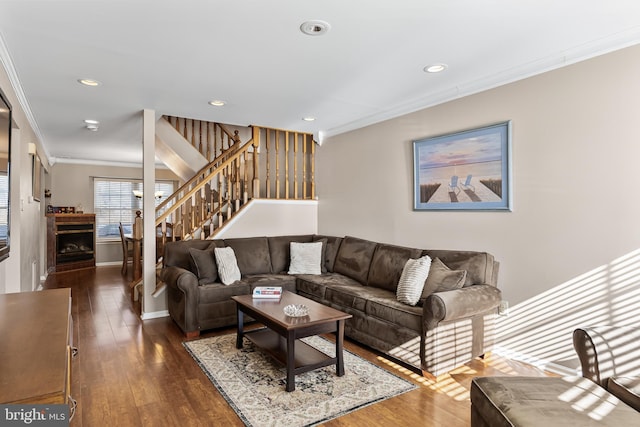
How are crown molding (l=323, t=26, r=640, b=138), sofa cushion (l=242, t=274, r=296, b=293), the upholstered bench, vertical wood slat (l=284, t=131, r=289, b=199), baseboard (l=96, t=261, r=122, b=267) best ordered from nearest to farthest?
the upholstered bench, crown molding (l=323, t=26, r=640, b=138), sofa cushion (l=242, t=274, r=296, b=293), vertical wood slat (l=284, t=131, r=289, b=199), baseboard (l=96, t=261, r=122, b=267)

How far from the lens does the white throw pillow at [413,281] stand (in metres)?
3.08

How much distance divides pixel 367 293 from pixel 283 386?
1.26 m

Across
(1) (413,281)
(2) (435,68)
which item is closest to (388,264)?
(1) (413,281)

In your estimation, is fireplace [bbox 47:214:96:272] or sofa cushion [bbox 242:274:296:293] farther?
fireplace [bbox 47:214:96:272]

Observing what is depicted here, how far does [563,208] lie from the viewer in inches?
112

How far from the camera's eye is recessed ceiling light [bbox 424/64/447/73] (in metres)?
2.96

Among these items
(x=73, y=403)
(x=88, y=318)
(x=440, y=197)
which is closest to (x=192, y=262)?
(x=88, y=318)

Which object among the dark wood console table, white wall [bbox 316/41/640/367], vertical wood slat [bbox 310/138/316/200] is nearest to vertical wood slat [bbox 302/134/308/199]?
vertical wood slat [bbox 310/138/316/200]

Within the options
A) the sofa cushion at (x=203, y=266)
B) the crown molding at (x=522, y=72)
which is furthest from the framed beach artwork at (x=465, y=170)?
the sofa cushion at (x=203, y=266)

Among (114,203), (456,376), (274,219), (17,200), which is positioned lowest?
(456,376)

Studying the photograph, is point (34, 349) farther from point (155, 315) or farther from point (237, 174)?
point (237, 174)

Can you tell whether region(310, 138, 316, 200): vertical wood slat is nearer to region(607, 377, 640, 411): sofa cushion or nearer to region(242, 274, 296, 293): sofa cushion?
region(242, 274, 296, 293): sofa cushion

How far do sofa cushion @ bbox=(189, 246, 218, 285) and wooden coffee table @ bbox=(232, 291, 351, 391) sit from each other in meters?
0.94

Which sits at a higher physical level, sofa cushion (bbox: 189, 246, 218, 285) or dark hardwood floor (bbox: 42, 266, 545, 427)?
sofa cushion (bbox: 189, 246, 218, 285)
